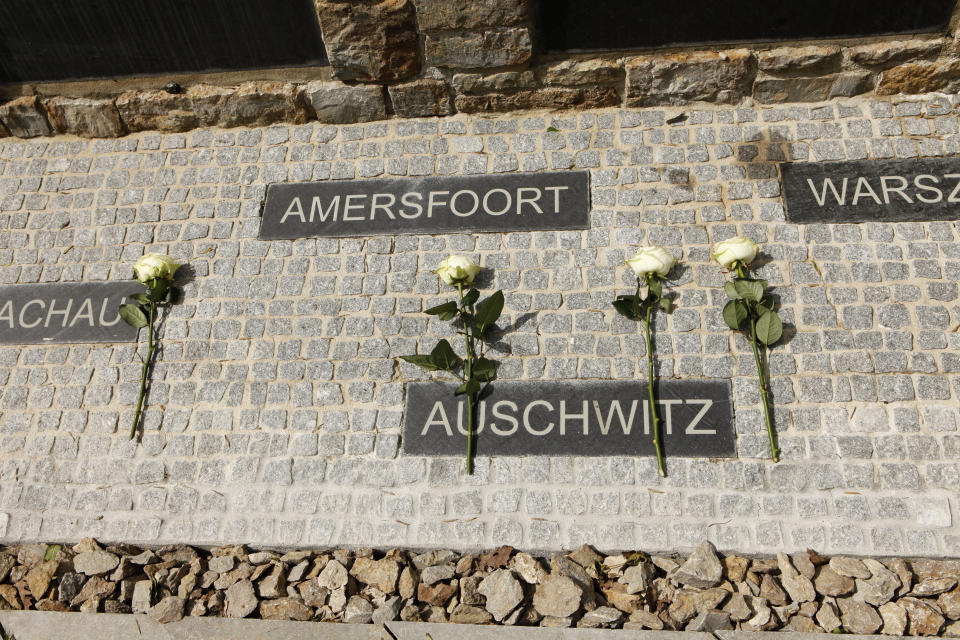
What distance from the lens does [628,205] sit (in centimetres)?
475

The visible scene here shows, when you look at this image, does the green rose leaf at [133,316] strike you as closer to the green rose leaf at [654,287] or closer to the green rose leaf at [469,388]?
the green rose leaf at [469,388]

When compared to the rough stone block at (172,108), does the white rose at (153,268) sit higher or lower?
lower

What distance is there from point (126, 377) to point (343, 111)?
2399 mm

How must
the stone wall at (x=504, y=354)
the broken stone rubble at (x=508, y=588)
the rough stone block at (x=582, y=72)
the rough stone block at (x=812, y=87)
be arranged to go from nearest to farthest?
the broken stone rubble at (x=508, y=588) → the stone wall at (x=504, y=354) → the rough stone block at (x=812, y=87) → the rough stone block at (x=582, y=72)

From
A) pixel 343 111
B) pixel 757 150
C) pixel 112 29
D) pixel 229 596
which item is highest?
→ pixel 112 29

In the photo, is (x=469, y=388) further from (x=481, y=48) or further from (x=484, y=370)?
(x=481, y=48)

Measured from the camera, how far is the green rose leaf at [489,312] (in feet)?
14.2

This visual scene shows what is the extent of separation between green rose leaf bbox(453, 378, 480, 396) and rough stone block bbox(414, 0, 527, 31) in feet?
7.99

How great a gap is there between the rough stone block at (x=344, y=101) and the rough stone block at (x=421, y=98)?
12 cm

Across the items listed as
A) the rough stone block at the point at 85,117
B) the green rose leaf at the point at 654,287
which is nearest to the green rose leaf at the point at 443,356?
the green rose leaf at the point at 654,287

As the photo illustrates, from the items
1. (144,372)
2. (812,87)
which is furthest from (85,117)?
(812,87)

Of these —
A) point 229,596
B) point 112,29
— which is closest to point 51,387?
point 229,596

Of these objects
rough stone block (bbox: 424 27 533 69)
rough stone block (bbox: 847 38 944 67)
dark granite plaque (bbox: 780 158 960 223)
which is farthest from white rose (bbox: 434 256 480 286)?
rough stone block (bbox: 847 38 944 67)

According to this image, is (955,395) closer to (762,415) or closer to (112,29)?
(762,415)
